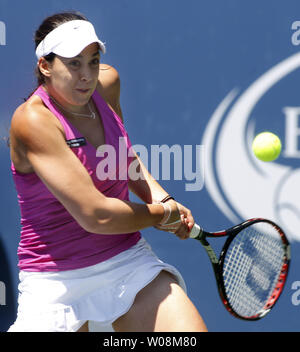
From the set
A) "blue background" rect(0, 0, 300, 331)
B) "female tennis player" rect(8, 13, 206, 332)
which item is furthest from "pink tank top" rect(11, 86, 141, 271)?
"blue background" rect(0, 0, 300, 331)

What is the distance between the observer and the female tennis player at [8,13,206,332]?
198 cm

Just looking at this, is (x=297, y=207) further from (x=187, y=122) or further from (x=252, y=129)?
(x=187, y=122)

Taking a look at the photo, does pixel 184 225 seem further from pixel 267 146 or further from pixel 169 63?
pixel 169 63

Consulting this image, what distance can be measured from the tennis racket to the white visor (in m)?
0.84

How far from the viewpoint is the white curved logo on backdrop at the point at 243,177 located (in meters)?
2.81

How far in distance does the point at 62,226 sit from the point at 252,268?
77cm

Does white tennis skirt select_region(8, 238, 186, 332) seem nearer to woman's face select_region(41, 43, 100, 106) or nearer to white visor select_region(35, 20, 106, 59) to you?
woman's face select_region(41, 43, 100, 106)

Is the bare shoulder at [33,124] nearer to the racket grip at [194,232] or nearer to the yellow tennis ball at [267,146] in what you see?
the racket grip at [194,232]

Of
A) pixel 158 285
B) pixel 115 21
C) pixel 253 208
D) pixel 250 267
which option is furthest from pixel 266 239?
pixel 115 21

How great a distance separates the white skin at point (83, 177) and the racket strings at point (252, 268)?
32 cm

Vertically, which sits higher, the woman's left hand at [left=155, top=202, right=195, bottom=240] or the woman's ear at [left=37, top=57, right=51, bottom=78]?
the woman's ear at [left=37, top=57, right=51, bottom=78]

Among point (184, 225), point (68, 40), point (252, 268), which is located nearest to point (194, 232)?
point (184, 225)

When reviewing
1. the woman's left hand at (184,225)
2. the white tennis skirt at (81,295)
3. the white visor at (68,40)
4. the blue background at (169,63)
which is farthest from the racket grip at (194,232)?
the white visor at (68,40)

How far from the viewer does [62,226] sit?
2.10 metres
